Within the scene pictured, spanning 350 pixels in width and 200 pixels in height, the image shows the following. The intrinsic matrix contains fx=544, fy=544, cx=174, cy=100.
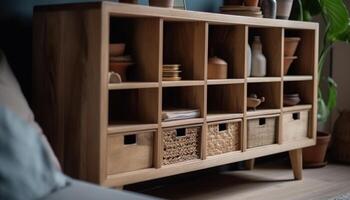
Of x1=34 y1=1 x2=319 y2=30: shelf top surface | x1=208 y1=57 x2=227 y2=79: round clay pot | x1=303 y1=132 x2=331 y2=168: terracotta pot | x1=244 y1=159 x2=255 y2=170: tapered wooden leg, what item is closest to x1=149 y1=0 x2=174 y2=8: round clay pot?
x1=34 y1=1 x2=319 y2=30: shelf top surface

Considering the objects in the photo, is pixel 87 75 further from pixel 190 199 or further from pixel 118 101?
pixel 190 199

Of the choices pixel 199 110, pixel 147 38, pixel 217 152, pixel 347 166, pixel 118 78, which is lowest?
pixel 347 166

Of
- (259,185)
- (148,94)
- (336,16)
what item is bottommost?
(259,185)

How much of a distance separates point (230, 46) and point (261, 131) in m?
0.50

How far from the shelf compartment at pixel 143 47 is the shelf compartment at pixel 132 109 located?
7cm

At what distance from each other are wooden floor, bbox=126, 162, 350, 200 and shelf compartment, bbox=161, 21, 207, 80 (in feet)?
2.33

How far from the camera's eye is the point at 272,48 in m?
3.20

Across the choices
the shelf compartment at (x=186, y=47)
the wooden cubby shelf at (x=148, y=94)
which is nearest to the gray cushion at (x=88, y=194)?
the wooden cubby shelf at (x=148, y=94)

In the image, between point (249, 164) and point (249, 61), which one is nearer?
point (249, 61)

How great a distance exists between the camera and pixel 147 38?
2.44m

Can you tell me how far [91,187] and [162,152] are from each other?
0.99 meters

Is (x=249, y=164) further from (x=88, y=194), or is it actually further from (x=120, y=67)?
(x=88, y=194)

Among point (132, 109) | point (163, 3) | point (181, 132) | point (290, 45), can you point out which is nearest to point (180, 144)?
point (181, 132)

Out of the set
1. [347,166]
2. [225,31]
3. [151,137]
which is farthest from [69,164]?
[347,166]
